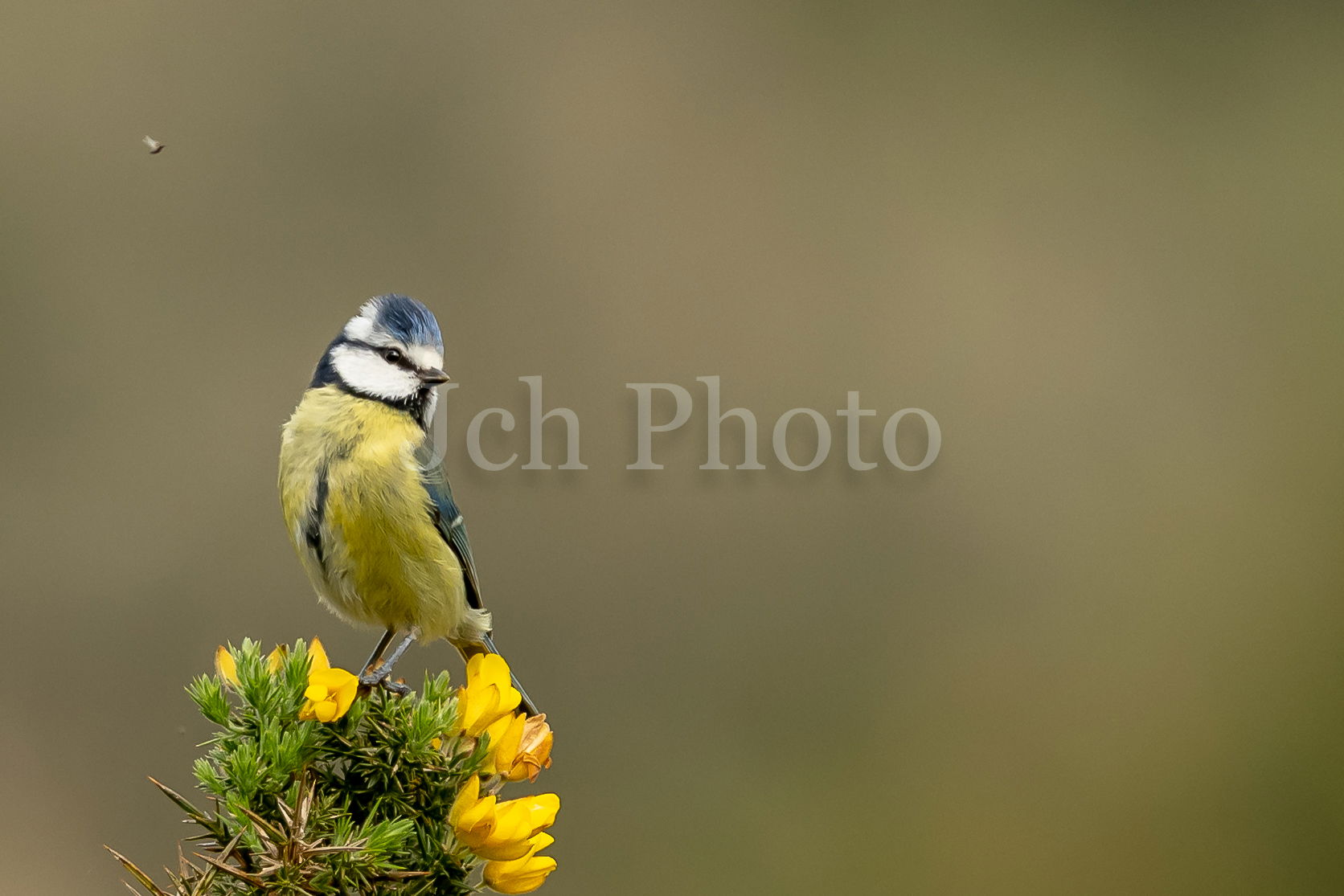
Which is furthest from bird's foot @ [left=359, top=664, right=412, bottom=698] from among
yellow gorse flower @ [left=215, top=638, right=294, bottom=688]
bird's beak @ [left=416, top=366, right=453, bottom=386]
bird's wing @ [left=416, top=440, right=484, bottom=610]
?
bird's beak @ [left=416, top=366, right=453, bottom=386]

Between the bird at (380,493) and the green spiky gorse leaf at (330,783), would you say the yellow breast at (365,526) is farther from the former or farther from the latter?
the green spiky gorse leaf at (330,783)

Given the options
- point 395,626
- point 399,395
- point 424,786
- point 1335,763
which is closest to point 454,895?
point 424,786

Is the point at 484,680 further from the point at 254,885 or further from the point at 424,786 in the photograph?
the point at 254,885

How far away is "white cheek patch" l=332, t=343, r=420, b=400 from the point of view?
69.4 inches

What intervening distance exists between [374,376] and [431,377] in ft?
0.30

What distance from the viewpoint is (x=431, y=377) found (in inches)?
68.7

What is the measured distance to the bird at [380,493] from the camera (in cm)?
170

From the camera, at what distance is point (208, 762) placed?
1075mm

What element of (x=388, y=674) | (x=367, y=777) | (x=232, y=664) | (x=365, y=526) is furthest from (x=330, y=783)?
(x=365, y=526)

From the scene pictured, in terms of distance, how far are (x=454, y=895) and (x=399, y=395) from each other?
0.88m

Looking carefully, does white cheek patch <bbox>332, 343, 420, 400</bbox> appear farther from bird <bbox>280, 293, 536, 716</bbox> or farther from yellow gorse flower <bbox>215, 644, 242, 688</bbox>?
yellow gorse flower <bbox>215, 644, 242, 688</bbox>

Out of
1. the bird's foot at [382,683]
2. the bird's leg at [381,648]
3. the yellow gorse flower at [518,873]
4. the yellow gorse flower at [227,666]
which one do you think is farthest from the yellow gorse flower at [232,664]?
the bird's leg at [381,648]

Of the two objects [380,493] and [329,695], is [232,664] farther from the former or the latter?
[380,493]

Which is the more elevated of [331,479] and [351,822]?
[331,479]
